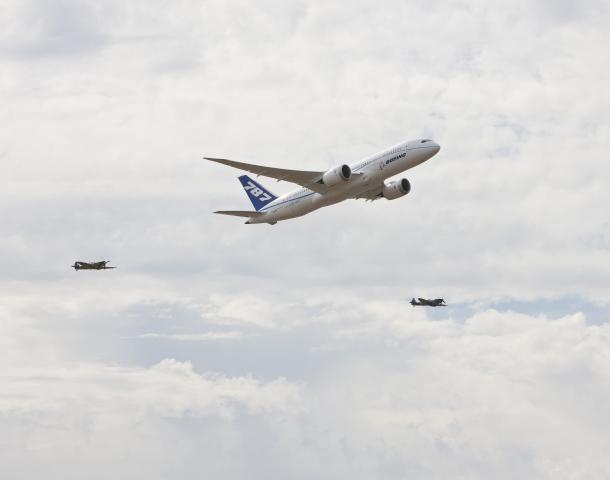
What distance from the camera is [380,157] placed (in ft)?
389

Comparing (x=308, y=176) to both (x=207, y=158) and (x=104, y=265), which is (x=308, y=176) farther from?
(x=104, y=265)

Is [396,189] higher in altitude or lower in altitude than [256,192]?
lower

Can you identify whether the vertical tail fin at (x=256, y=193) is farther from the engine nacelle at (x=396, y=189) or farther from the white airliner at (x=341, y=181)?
the engine nacelle at (x=396, y=189)

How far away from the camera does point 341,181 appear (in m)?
118

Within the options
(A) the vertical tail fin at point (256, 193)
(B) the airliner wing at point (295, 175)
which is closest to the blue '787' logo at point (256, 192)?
(A) the vertical tail fin at point (256, 193)

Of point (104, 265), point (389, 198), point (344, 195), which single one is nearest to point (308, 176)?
point (344, 195)

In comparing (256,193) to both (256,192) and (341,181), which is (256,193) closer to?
(256,192)

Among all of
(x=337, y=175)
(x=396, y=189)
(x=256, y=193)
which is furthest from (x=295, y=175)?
(x=256, y=193)

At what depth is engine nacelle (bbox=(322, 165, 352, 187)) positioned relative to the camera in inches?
4633

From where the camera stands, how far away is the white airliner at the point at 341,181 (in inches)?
4611

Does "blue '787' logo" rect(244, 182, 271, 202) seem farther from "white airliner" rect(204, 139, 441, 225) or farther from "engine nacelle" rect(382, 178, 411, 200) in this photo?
"engine nacelle" rect(382, 178, 411, 200)

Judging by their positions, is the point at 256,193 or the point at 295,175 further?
the point at 256,193

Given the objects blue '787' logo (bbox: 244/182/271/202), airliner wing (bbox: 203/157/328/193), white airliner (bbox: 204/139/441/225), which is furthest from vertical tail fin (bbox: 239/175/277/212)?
airliner wing (bbox: 203/157/328/193)

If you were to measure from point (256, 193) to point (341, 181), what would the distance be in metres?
24.6
